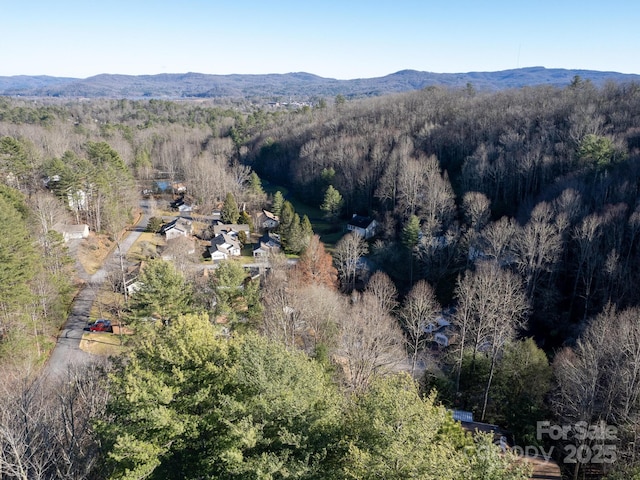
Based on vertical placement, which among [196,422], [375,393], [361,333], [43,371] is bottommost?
[43,371]

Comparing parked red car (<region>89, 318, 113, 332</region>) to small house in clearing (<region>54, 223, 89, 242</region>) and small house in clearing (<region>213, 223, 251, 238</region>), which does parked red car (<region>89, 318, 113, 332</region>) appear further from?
small house in clearing (<region>213, 223, 251, 238</region>)

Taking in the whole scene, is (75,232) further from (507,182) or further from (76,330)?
(507,182)

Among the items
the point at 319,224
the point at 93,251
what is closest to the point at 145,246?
the point at 93,251

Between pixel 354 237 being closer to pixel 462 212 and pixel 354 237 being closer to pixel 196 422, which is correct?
pixel 462 212

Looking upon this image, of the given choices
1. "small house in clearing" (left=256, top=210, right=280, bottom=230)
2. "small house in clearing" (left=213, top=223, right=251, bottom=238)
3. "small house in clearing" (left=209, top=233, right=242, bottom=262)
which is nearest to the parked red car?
"small house in clearing" (left=209, top=233, right=242, bottom=262)

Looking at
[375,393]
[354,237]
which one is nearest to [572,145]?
[354,237]
